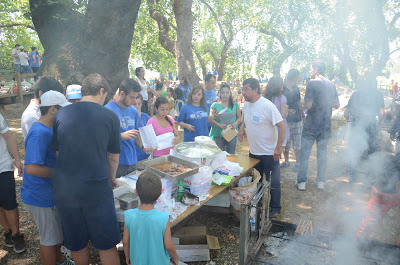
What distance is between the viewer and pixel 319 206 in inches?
169

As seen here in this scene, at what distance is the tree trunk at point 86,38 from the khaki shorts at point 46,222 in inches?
151

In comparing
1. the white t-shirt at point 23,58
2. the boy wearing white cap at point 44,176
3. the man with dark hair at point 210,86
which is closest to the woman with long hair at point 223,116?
the man with dark hair at point 210,86

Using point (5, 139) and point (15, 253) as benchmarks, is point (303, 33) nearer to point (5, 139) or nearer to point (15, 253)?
point (5, 139)

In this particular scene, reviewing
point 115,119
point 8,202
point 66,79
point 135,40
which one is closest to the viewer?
point 115,119

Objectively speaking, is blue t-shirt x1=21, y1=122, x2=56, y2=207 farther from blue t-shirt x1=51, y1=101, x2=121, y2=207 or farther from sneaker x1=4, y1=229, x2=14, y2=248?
sneaker x1=4, y1=229, x2=14, y2=248

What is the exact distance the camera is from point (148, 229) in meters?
1.95

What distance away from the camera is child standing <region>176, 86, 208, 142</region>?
4307 mm

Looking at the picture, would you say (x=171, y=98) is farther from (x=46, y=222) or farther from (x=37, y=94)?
(x=46, y=222)

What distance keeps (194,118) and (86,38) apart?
332cm

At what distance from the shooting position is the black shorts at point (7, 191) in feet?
9.24

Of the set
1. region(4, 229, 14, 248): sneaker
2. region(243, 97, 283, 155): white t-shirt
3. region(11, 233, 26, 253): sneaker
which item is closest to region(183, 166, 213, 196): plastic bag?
region(243, 97, 283, 155): white t-shirt

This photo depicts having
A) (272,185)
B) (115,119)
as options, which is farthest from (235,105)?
(115,119)

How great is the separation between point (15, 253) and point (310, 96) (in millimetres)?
4623

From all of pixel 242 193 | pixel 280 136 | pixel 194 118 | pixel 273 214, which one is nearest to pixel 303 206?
pixel 273 214
